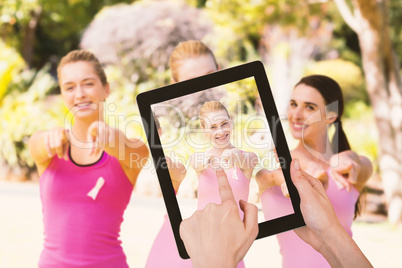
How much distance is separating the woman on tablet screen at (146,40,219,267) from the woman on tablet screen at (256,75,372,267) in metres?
0.47

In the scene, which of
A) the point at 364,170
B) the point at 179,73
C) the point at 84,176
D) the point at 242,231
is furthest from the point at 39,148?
the point at 364,170

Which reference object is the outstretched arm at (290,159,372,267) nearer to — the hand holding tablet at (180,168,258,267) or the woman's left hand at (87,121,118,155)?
the hand holding tablet at (180,168,258,267)

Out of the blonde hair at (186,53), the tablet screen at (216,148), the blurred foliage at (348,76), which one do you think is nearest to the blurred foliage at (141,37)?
the blurred foliage at (348,76)

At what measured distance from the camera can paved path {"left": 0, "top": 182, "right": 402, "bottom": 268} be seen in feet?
11.6

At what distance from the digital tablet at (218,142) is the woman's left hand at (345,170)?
26.9 inches

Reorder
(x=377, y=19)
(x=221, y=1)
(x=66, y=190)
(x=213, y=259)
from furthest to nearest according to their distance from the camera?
(x=221, y=1) < (x=377, y=19) < (x=66, y=190) < (x=213, y=259)

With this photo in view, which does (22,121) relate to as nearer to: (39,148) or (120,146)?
(39,148)

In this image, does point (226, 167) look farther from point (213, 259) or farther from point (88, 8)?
point (88, 8)

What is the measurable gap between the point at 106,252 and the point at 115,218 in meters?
0.16

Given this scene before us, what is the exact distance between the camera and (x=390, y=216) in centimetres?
515

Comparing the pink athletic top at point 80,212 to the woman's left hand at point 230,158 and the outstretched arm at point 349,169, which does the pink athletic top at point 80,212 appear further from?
the outstretched arm at point 349,169

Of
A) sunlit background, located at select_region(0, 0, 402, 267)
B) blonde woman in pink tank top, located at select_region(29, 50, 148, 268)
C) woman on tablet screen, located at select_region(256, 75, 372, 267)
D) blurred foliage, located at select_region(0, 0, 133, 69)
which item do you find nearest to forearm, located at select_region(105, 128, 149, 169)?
blonde woman in pink tank top, located at select_region(29, 50, 148, 268)

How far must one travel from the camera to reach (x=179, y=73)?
1.97 metres

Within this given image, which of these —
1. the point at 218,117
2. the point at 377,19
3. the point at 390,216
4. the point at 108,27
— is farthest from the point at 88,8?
the point at 218,117
